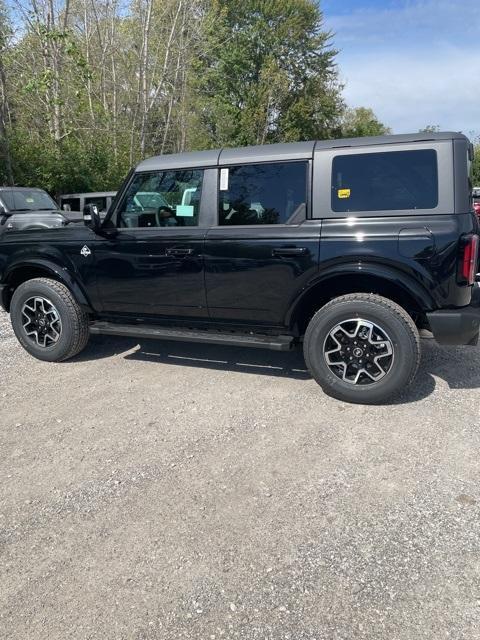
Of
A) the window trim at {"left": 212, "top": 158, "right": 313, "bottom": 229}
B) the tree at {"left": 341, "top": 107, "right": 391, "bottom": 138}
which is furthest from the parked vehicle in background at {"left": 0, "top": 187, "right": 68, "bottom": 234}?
the tree at {"left": 341, "top": 107, "right": 391, "bottom": 138}

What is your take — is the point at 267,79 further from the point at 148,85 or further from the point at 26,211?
the point at 26,211

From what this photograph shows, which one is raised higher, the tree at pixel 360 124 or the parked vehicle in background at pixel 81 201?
the tree at pixel 360 124

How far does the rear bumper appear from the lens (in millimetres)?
3449

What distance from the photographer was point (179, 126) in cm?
2553

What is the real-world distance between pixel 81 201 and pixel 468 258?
40.2 feet

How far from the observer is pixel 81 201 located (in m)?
13.6

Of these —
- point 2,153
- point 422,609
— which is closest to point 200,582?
point 422,609

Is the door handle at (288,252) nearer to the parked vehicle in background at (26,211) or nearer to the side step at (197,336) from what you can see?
the side step at (197,336)

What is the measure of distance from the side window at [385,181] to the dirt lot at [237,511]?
1519mm

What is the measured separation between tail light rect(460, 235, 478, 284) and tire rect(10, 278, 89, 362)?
3.37 meters

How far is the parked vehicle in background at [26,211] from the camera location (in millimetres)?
10656

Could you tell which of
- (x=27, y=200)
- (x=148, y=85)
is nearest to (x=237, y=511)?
(x=27, y=200)

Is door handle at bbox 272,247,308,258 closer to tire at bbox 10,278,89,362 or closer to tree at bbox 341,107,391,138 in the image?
tire at bbox 10,278,89,362

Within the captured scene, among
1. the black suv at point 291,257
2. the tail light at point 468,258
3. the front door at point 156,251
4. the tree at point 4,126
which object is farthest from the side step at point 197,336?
the tree at point 4,126
